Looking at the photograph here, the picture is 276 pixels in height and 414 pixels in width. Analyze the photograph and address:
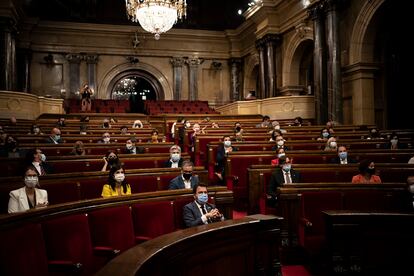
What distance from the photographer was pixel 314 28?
13.9 meters

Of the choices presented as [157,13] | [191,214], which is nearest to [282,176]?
[191,214]

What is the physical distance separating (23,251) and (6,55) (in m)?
Answer: 15.9

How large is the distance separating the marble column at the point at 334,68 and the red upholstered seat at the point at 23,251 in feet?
37.7

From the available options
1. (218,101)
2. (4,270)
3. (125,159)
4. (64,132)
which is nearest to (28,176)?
(4,270)

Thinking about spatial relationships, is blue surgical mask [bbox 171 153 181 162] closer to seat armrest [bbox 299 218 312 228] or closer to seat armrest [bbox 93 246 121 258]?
seat armrest [bbox 299 218 312 228]

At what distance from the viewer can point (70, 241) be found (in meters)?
2.93

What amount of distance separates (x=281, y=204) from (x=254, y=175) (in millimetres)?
1304

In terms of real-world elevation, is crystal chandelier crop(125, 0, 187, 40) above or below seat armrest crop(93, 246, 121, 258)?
above

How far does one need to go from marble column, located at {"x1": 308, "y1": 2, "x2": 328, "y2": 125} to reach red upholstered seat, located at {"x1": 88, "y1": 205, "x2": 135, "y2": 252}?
36.5 feet

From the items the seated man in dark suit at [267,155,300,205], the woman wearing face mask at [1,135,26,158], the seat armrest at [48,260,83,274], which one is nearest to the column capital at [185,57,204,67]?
the woman wearing face mask at [1,135,26,158]

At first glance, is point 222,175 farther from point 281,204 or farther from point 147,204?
point 147,204

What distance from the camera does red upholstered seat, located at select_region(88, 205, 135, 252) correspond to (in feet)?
10.8

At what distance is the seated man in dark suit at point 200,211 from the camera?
365 centimetres

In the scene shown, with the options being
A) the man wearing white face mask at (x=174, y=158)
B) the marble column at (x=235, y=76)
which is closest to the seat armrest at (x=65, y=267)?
the man wearing white face mask at (x=174, y=158)
